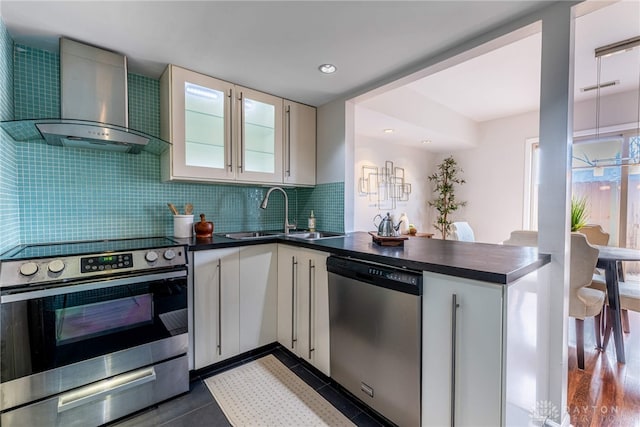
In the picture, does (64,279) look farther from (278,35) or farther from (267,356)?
(278,35)

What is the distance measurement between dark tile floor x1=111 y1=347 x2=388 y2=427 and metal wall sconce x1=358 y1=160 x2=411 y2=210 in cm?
281

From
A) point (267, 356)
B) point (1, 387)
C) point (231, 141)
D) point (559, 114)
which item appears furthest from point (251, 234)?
point (559, 114)

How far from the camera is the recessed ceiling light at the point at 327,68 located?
1.97 metres

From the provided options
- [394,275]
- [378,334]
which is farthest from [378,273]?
[378,334]

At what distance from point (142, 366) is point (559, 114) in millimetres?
2616

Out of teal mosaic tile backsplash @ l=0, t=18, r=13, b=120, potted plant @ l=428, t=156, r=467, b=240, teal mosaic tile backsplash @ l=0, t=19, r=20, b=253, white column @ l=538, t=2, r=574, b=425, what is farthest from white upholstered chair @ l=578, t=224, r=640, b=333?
teal mosaic tile backsplash @ l=0, t=18, r=13, b=120

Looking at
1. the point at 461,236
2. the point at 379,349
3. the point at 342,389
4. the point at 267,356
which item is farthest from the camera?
the point at 461,236

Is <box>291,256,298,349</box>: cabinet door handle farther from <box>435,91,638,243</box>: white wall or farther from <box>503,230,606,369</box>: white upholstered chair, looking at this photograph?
<box>435,91,638,243</box>: white wall

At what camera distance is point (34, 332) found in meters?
1.26

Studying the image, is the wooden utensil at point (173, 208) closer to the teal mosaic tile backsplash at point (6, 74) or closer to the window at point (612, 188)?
the teal mosaic tile backsplash at point (6, 74)

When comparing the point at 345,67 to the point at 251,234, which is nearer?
the point at 345,67

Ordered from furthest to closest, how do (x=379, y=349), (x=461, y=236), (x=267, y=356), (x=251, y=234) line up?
(x=461, y=236) < (x=251, y=234) < (x=267, y=356) < (x=379, y=349)

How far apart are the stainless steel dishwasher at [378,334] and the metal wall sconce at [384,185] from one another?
8.56ft

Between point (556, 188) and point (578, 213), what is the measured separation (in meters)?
2.36
